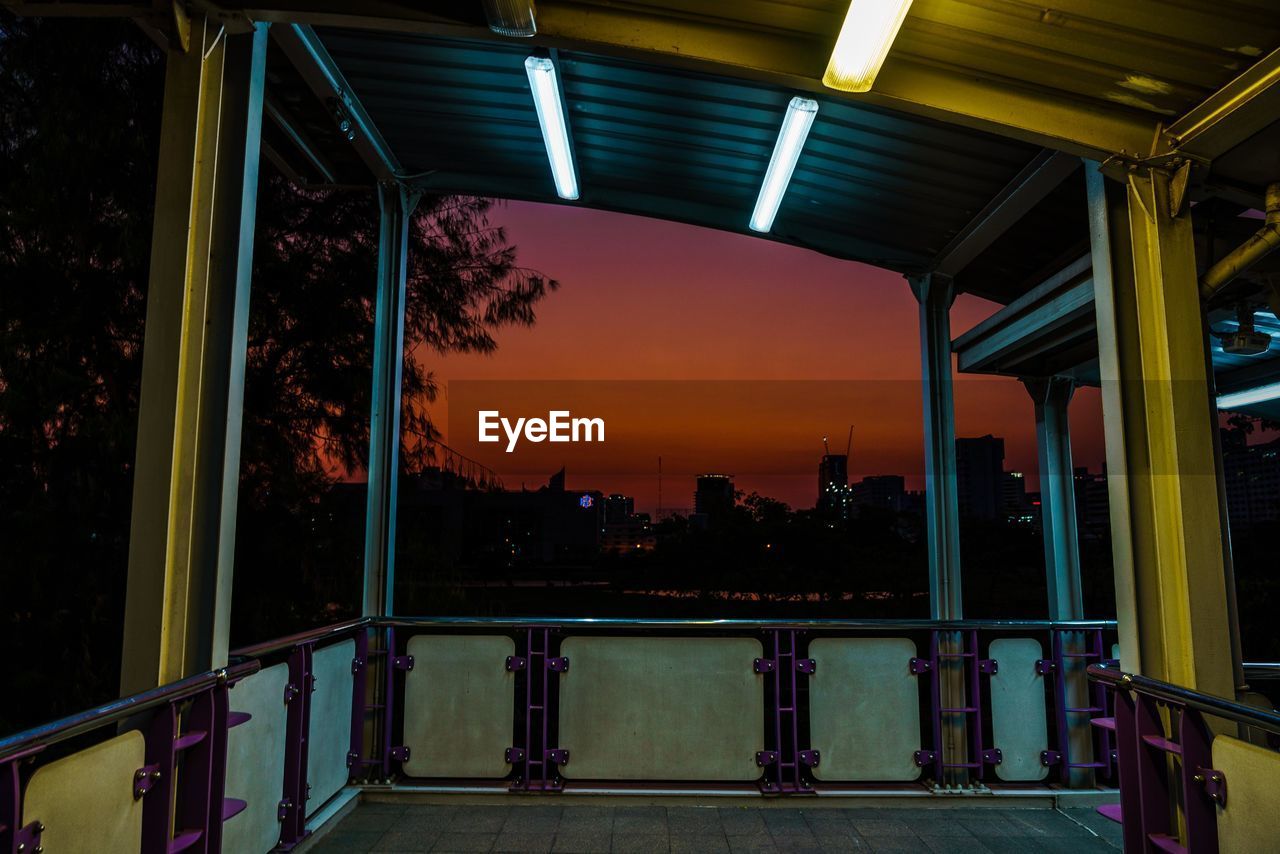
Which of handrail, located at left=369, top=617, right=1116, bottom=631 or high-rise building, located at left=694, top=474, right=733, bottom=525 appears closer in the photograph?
handrail, located at left=369, top=617, right=1116, bottom=631

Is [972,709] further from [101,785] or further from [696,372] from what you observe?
[696,372]

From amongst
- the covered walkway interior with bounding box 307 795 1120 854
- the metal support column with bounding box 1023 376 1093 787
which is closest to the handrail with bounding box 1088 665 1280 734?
the covered walkway interior with bounding box 307 795 1120 854

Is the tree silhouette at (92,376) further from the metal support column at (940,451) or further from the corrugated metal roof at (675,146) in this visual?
the metal support column at (940,451)

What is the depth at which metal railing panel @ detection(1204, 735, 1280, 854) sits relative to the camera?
2059 mm

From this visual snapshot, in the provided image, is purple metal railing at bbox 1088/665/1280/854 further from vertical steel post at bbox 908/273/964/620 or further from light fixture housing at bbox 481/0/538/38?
light fixture housing at bbox 481/0/538/38

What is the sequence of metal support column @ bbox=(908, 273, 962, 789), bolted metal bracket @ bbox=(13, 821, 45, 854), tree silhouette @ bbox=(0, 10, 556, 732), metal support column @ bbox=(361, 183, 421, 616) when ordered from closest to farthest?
1. bolted metal bracket @ bbox=(13, 821, 45, 854)
2. metal support column @ bbox=(361, 183, 421, 616)
3. metal support column @ bbox=(908, 273, 962, 789)
4. tree silhouette @ bbox=(0, 10, 556, 732)

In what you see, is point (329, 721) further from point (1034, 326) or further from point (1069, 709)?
point (1034, 326)

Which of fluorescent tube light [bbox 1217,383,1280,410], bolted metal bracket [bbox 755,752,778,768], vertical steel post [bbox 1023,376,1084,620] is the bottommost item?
bolted metal bracket [bbox 755,752,778,768]

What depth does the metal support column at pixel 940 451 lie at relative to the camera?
5.00 meters

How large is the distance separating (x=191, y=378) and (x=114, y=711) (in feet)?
3.27

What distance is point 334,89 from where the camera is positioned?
373cm

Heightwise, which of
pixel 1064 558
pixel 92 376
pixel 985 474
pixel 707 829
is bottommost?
pixel 707 829

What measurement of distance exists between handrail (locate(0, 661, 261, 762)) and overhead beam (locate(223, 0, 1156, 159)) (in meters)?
2.02

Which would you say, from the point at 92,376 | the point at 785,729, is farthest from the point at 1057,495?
the point at 92,376
